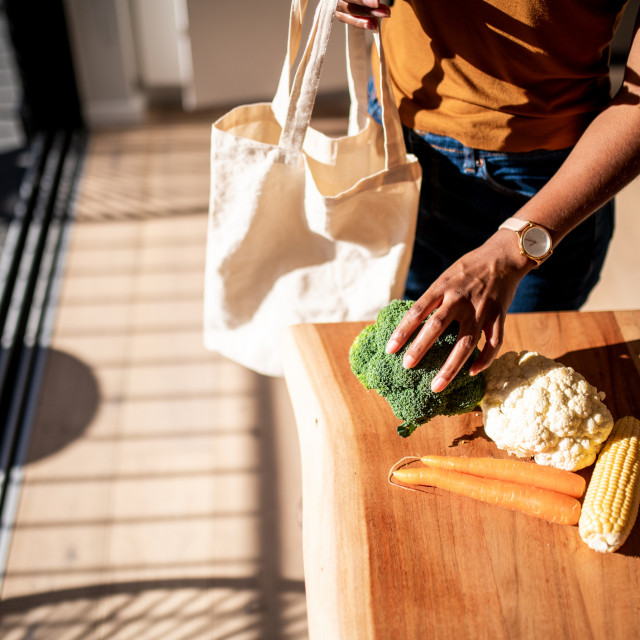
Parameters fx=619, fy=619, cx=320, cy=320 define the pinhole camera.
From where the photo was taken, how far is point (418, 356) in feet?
2.49

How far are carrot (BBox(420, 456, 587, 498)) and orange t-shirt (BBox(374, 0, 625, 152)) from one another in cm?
46

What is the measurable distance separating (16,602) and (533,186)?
56.6 inches

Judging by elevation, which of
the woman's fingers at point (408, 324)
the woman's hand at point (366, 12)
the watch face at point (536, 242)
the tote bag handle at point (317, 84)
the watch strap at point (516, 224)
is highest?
the woman's hand at point (366, 12)

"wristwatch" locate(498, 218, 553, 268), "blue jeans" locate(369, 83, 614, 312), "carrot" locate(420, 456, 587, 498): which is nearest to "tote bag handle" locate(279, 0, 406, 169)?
"blue jeans" locate(369, 83, 614, 312)

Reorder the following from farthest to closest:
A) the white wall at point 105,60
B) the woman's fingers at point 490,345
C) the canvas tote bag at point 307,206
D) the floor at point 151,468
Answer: the white wall at point 105,60 < the floor at point 151,468 < the canvas tote bag at point 307,206 < the woman's fingers at point 490,345

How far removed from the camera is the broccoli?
780 millimetres

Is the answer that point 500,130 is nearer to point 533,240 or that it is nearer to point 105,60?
point 533,240

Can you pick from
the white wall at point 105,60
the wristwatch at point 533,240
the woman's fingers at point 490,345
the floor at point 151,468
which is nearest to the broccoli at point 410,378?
the woman's fingers at point 490,345

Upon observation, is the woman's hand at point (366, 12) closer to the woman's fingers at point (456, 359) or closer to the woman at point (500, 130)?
the woman at point (500, 130)

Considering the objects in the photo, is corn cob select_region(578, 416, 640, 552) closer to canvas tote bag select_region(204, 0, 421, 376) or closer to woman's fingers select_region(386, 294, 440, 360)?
woman's fingers select_region(386, 294, 440, 360)

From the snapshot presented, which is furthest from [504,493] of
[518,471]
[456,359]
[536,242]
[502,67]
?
[502,67]

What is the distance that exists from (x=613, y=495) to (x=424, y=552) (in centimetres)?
24

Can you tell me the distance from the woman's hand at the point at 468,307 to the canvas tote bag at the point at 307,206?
196mm

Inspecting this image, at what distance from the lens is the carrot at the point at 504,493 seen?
0.76 m
